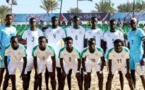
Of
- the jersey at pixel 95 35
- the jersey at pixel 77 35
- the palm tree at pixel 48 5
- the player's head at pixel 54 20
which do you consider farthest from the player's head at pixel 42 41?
the palm tree at pixel 48 5

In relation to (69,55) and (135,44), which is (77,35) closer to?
(69,55)

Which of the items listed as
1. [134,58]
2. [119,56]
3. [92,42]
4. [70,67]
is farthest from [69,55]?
[134,58]

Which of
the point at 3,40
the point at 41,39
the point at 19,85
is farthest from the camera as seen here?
the point at 19,85

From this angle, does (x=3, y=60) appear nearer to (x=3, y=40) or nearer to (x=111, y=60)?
(x=3, y=40)

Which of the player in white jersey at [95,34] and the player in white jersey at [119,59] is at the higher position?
the player in white jersey at [95,34]

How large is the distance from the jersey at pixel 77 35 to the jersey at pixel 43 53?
91 centimetres

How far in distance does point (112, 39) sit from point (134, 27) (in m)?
0.65

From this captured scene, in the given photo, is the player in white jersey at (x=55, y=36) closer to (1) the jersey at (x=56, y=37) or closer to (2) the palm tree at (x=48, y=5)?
(1) the jersey at (x=56, y=37)

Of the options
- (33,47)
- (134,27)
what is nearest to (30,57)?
(33,47)

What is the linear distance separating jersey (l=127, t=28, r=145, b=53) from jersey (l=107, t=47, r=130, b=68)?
1.68ft

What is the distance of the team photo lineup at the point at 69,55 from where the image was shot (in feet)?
28.3

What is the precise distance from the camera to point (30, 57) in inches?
354

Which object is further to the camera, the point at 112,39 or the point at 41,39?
the point at 112,39

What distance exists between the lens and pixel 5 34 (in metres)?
9.05
